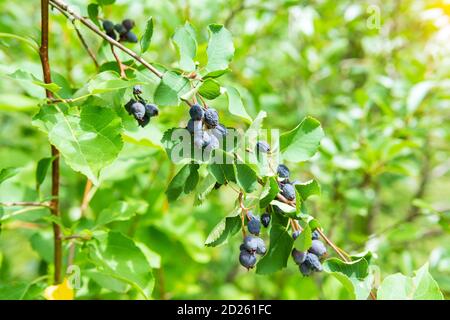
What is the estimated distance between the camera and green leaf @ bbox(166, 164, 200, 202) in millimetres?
811

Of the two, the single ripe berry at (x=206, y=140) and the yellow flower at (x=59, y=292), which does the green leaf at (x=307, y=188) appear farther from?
the yellow flower at (x=59, y=292)

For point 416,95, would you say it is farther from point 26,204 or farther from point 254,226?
point 26,204

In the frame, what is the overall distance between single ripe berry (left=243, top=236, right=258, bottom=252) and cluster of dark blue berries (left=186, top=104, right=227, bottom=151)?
0.15m

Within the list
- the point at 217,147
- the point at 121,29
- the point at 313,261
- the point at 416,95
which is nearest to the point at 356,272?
the point at 313,261

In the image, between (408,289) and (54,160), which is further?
(54,160)

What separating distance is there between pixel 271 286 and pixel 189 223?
597 mm

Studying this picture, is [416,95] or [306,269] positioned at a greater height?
[416,95]

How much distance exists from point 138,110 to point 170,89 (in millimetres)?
62

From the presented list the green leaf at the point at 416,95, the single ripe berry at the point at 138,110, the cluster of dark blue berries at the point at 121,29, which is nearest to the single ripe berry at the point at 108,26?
the cluster of dark blue berries at the point at 121,29

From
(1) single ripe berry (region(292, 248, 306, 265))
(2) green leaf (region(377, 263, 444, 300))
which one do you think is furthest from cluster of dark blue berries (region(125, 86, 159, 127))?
(2) green leaf (region(377, 263, 444, 300))

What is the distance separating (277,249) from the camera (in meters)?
0.80

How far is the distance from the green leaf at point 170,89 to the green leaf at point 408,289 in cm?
42
